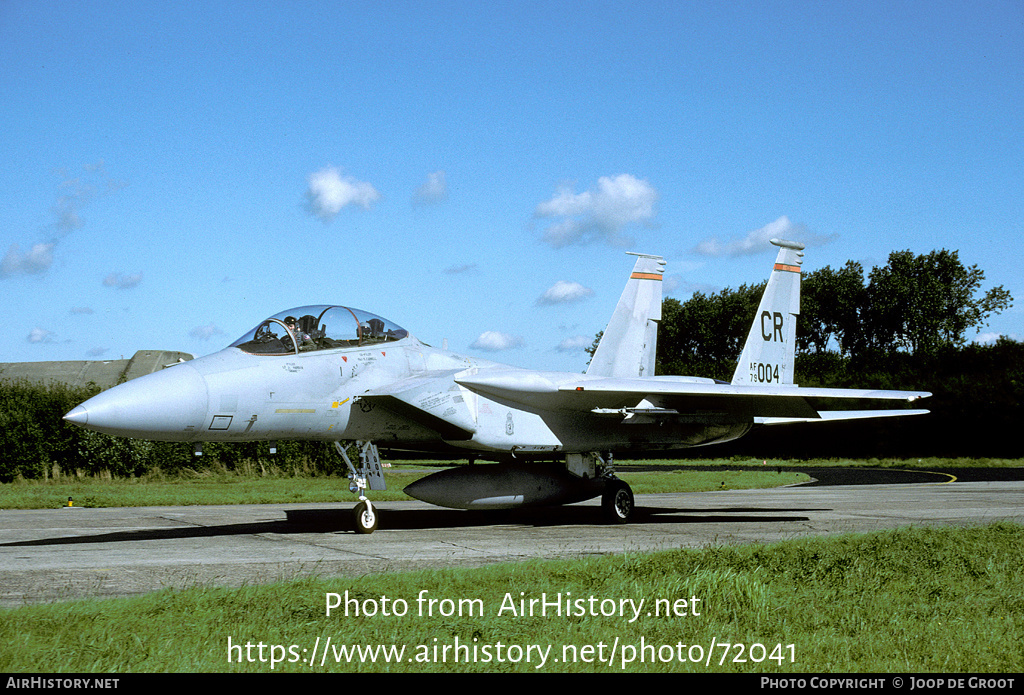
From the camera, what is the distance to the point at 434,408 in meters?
11.7

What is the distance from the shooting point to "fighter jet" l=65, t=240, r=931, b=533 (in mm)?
9953

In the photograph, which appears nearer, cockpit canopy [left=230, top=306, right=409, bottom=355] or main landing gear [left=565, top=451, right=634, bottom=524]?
cockpit canopy [left=230, top=306, right=409, bottom=355]

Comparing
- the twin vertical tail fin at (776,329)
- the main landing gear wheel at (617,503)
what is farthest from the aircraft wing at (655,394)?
the twin vertical tail fin at (776,329)

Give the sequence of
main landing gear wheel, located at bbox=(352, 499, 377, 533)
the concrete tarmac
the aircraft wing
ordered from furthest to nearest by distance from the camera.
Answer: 1. the aircraft wing
2. main landing gear wheel, located at bbox=(352, 499, 377, 533)
3. the concrete tarmac

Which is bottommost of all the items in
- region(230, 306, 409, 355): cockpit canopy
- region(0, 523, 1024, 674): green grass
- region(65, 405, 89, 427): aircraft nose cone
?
region(0, 523, 1024, 674): green grass

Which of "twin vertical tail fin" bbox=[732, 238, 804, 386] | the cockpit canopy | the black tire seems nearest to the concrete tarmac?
the black tire

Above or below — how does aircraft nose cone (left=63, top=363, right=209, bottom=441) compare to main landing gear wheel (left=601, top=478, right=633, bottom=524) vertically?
above

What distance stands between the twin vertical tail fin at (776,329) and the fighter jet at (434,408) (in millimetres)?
101

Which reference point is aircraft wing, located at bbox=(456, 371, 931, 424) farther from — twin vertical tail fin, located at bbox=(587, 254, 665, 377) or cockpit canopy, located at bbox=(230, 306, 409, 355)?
twin vertical tail fin, located at bbox=(587, 254, 665, 377)

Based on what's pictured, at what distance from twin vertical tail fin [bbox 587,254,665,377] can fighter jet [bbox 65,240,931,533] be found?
341 mm

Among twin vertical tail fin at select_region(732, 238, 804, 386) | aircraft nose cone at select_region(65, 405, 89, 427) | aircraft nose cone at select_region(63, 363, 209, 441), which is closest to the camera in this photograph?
aircraft nose cone at select_region(65, 405, 89, 427)

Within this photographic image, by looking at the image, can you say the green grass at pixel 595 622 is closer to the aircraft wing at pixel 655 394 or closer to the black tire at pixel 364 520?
the black tire at pixel 364 520

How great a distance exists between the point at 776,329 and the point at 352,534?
928 centimetres

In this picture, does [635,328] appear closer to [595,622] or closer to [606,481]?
[606,481]
